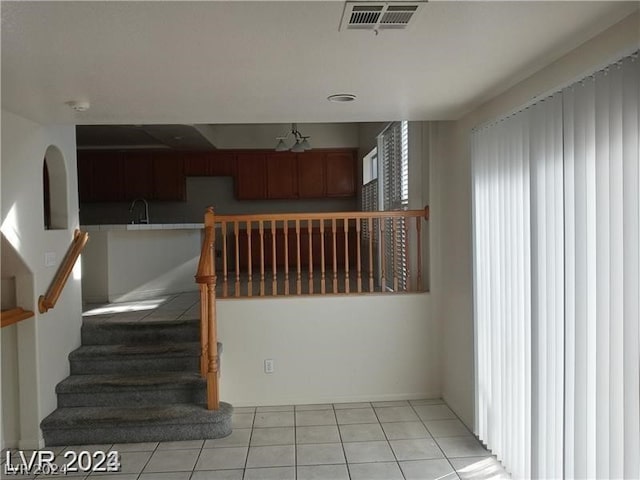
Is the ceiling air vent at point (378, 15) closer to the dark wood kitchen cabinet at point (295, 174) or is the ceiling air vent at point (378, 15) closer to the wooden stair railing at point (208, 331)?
the wooden stair railing at point (208, 331)

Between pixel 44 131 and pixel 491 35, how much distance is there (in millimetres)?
3102

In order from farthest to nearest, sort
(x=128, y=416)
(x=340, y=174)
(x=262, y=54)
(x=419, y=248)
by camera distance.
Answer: (x=340, y=174)
(x=419, y=248)
(x=128, y=416)
(x=262, y=54)

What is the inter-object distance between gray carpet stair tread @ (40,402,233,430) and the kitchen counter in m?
1.90

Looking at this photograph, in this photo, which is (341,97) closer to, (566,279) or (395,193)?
(566,279)

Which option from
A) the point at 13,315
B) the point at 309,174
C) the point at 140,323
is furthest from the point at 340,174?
the point at 13,315

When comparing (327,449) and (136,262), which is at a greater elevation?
(136,262)

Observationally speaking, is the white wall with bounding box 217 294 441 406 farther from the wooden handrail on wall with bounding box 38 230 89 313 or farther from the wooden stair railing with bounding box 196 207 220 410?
the wooden handrail on wall with bounding box 38 230 89 313

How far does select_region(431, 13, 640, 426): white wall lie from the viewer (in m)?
2.66

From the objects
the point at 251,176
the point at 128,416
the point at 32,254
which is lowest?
the point at 128,416

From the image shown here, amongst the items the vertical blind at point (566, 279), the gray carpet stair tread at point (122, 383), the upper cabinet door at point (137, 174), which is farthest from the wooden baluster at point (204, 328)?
the upper cabinet door at point (137, 174)

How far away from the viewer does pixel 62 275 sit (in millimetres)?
3494

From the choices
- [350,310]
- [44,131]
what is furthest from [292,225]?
[44,131]

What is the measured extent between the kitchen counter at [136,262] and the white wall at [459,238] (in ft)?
10.8

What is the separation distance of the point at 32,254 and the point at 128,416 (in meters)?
1.34
